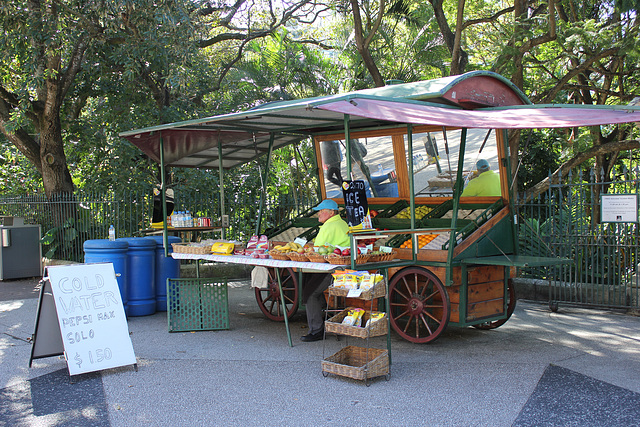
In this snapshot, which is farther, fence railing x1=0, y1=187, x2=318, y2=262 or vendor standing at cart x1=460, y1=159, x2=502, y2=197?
A: fence railing x1=0, y1=187, x2=318, y2=262

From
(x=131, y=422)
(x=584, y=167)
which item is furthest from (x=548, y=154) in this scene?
(x=131, y=422)

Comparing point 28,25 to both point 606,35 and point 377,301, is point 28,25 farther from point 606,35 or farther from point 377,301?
point 606,35

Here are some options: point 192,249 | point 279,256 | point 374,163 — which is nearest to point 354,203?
point 279,256

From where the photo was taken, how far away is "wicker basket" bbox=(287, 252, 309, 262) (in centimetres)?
647

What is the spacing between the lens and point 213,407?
16.2 ft

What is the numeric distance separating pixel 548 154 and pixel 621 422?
13.8 m

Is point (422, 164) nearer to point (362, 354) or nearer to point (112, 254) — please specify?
point (362, 354)

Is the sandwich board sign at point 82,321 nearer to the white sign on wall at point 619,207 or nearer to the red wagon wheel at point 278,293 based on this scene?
the red wagon wheel at point 278,293

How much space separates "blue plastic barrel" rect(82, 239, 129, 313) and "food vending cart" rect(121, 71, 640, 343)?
160 centimetres

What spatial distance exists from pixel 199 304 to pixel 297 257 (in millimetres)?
2222

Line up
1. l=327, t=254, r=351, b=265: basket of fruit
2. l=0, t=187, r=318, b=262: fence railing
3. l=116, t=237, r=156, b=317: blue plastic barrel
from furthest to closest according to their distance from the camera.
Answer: l=0, t=187, r=318, b=262: fence railing, l=116, t=237, r=156, b=317: blue plastic barrel, l=327, t=254, r=351, b=265: basket of fruit

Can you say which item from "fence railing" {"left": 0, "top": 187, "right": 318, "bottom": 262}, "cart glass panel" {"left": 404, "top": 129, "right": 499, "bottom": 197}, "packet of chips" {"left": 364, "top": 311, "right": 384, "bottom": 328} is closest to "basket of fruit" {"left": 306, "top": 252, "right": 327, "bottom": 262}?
"packet of chips" {"left": 364, "top": 311, "right": 384, "bottom": 328}

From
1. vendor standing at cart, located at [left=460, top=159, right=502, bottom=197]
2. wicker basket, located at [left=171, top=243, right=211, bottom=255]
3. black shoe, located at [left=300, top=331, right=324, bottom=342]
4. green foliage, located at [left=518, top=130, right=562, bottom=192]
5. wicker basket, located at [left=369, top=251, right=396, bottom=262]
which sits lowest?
black shoe, located at [left=300, top=331, right=324, bottom=342]

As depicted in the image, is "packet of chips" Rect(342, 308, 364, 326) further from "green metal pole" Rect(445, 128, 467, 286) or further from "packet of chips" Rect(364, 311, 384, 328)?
"green metal pole" Rect(445, 128, 467, 286)
